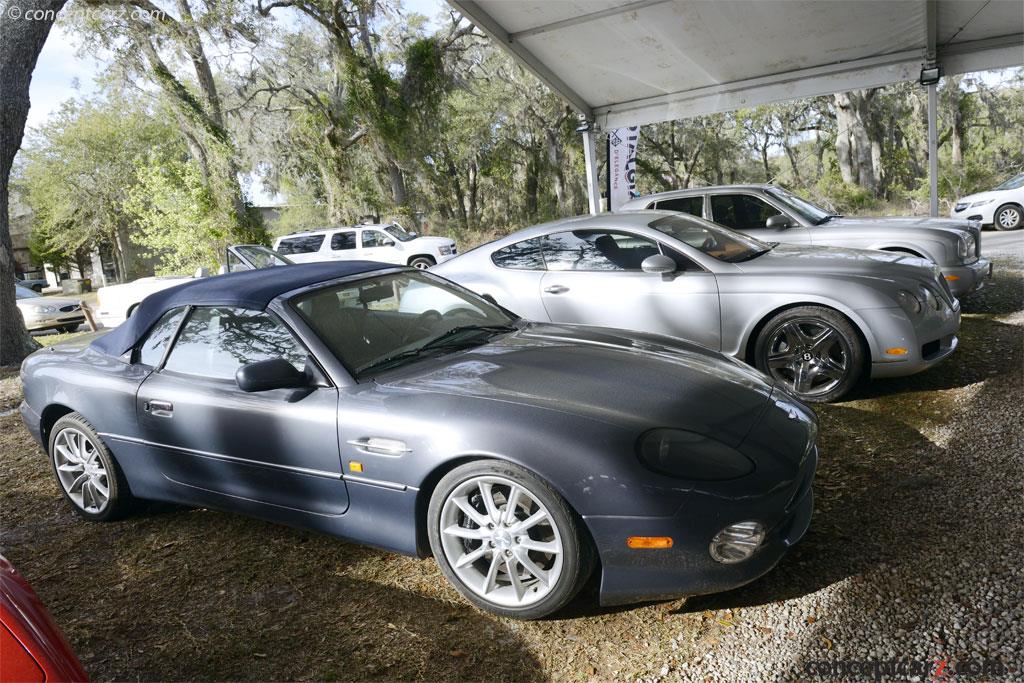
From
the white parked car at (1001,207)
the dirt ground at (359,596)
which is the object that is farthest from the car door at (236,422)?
the white parked car at (1001,207)

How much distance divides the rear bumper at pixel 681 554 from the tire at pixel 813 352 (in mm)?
2438

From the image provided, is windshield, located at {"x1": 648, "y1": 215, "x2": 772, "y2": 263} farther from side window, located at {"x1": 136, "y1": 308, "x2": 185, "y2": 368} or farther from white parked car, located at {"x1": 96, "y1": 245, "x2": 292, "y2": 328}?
white parked car, located at {"x1": 96, "y1": 245, "x2": 292, "y2": 328}

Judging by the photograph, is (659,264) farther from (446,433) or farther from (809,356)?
(446,433)

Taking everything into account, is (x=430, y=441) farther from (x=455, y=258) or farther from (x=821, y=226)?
(x=821, y=226)

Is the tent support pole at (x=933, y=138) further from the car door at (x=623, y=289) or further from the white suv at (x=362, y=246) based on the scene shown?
the white suv at (x=362, y=246)

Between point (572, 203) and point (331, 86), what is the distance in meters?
12.3

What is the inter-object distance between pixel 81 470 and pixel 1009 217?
1768cm

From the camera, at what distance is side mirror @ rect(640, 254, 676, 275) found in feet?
16.9

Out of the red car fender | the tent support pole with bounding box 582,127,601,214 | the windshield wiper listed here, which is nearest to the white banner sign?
the tent support pole with bounding box 582,127,601,214

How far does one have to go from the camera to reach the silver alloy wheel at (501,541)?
2.60 metres

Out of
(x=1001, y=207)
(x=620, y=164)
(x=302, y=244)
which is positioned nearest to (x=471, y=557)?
(x=620, y=164)

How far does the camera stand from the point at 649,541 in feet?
7.93

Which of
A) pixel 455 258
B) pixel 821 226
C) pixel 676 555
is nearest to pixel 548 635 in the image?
pixel 676 555

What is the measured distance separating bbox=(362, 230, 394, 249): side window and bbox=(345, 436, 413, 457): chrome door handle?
16.5 metres
